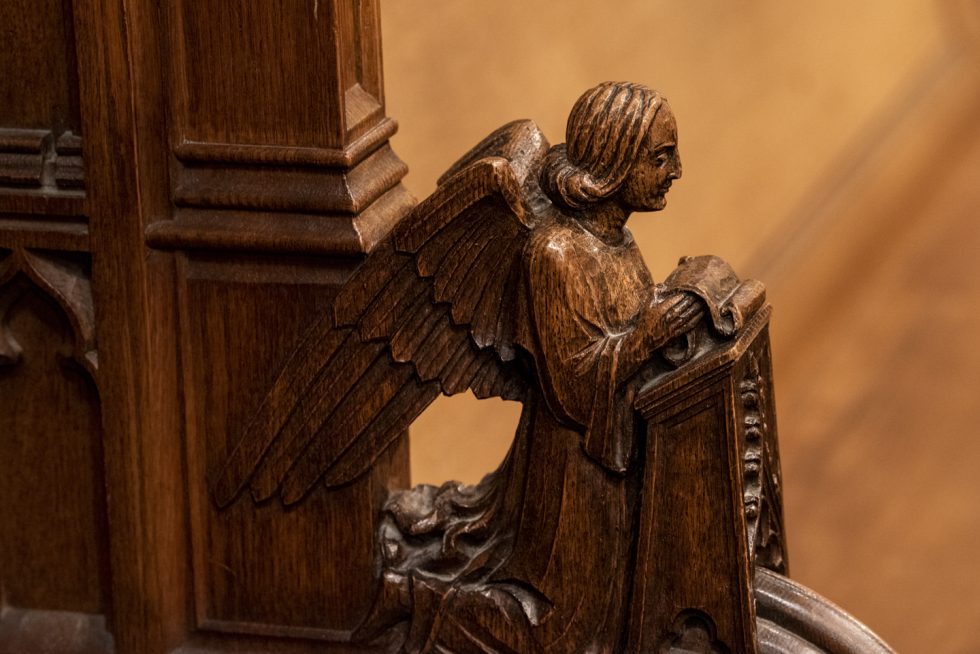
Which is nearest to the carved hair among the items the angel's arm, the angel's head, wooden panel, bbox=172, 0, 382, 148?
the angel's head

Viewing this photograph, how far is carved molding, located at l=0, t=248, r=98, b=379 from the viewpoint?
76.9 inches

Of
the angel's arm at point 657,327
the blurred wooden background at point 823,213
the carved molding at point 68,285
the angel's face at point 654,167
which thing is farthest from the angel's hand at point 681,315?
the blurred wooden background at point 823,213

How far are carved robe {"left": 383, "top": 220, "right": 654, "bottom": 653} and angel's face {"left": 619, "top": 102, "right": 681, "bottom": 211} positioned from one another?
1.9 inches

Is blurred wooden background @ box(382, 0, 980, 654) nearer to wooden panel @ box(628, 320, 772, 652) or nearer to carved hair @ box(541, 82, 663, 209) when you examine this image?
wooden panel @ box(628, 320, 772, 652)

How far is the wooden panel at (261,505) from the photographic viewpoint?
6.28 feet

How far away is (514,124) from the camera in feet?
6.10

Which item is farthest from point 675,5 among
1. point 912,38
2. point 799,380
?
point 912,38

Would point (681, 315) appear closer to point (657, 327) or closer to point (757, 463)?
point (657, 327)

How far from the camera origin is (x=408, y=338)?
1.87 metres

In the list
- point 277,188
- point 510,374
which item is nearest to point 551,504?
point 510,374

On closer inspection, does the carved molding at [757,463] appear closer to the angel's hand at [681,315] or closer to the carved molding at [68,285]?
the angel's hand at [681,315]

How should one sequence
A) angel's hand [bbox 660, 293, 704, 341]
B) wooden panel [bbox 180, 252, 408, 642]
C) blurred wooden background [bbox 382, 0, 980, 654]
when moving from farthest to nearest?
1. blurred wooden background [bbox 382, 0, 980, 654]
2. wooden panel [bbox 180, 252, 408, 642]
3. angel's hand [bbox 660, 293, 704, 341]

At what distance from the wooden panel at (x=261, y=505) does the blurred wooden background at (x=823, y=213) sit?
1078 millimetres

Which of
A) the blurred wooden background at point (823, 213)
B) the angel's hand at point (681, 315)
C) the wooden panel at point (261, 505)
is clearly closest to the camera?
the angel's hand at point (681, 315)
